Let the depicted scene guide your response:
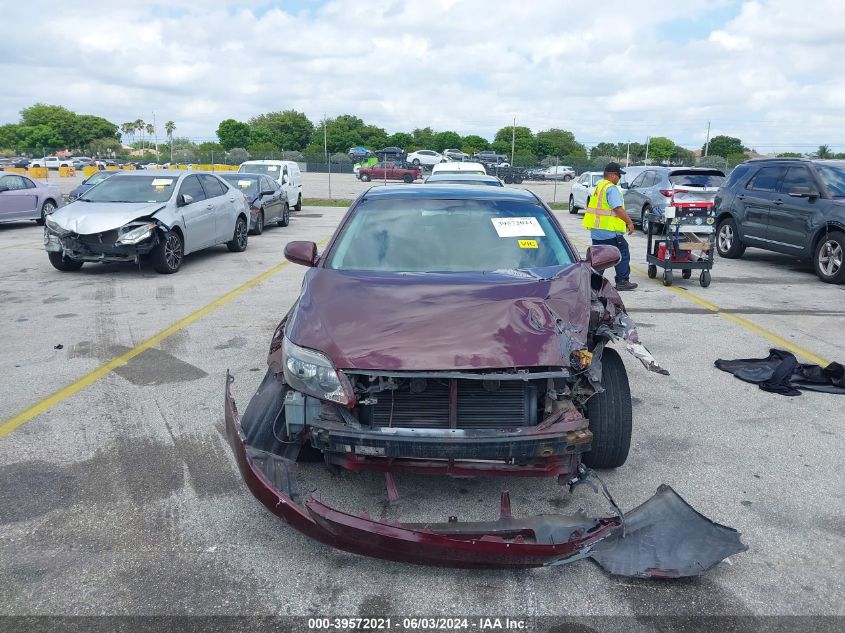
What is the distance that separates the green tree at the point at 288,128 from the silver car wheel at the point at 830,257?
81962mm

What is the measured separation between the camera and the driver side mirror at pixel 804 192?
10.8 meters

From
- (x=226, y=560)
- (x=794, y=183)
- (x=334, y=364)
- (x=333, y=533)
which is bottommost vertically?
(x=226, y=560)

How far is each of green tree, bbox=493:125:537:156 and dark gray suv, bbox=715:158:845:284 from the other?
223 ft

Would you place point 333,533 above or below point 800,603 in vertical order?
above

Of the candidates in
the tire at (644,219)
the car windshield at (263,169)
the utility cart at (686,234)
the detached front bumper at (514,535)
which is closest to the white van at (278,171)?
the car windshield at (263,169)

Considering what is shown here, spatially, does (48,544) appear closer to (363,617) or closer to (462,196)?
(363,617)

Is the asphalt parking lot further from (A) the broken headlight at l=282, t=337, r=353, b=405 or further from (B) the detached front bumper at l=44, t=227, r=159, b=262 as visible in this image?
(B) the detached front bumper at l=44, t=227, r=159, b=262

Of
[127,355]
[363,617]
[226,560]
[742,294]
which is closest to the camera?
[363,617]

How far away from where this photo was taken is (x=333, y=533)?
2.99 m

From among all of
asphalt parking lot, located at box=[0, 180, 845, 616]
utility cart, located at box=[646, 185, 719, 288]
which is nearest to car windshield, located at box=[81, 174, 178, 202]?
asphalt parking lot, located at box=[0, 180, 845, 616]

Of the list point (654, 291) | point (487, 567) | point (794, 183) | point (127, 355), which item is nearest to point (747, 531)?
point (487, 567)

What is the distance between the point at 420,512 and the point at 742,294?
303 inches

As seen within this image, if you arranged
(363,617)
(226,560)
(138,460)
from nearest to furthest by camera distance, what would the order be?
1. (363,617)
2. (226,560)
3. (138,460)

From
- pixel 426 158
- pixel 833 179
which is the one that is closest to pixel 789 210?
pixel 833 179
